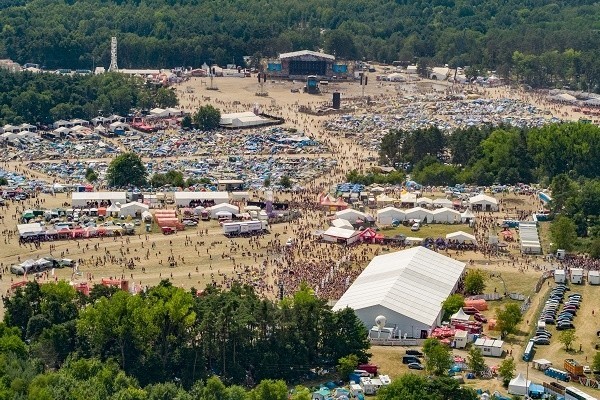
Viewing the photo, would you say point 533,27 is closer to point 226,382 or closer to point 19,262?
point 19,262

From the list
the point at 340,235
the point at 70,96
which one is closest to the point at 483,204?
the point at 340,235

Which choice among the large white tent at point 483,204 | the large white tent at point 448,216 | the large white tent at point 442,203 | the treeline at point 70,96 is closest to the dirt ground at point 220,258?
the large white tent at point 483,204

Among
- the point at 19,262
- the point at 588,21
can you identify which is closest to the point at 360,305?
the point at 19,262

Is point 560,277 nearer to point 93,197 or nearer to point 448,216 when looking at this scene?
point 448,216

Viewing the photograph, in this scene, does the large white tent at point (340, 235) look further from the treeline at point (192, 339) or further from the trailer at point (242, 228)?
the treeline at point (192, 339)

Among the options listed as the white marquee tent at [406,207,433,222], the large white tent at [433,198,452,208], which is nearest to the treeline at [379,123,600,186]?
the large white tent at [433,198,452,208]

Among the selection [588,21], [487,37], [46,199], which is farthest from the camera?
[588,21]

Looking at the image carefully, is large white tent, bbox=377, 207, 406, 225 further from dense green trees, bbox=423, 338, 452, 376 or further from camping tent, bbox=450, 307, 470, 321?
dense green trees, bbox=423, 338, 452, 376
